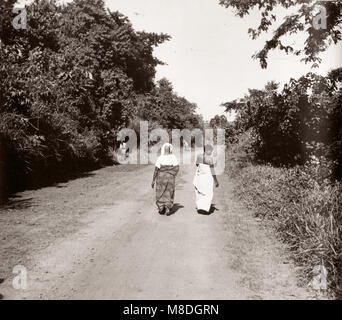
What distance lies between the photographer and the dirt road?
19.5 ft

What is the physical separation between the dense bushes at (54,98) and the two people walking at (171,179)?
257 inches

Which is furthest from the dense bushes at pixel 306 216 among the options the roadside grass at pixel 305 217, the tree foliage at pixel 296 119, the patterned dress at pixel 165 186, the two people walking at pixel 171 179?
the tree foliage at pixel 296 119

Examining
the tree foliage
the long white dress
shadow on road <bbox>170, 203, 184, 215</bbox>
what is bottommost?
shadow on road <bbox>170, 203, 184, 215</bbox>

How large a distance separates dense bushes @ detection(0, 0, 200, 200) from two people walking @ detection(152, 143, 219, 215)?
652 cm

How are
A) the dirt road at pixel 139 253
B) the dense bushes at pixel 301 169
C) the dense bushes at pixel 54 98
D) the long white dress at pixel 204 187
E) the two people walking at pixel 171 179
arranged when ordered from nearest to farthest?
the dirt road at pixel 139 253 < the dense bushes at pixel 301 169 < the two people walking at pixel 171 179 < the long white dress at pixel 204 187 < the dense bushes at pixel 54 98

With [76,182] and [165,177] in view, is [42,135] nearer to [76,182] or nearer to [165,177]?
[76,182]

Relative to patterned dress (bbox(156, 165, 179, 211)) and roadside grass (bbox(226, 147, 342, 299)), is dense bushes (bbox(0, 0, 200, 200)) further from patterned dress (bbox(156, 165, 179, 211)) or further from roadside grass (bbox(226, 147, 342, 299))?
roadside grass (bbox(226, 147, 342, 299))

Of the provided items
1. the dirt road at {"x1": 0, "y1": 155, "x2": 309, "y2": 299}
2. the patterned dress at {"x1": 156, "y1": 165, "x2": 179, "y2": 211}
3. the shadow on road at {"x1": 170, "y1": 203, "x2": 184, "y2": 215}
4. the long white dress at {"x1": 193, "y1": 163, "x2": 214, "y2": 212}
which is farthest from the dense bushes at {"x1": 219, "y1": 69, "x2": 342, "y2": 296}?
the patterned dress at {"x1": 156, "y1": 165, "x2": 179, "y2": 211}

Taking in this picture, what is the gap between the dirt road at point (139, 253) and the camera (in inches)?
234

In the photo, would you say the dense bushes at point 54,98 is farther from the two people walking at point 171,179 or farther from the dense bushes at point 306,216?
the dense bushes at point 306,216

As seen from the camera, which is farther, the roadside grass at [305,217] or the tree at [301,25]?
the tree at [301,25]

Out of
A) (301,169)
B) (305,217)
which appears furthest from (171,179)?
(301,169)
